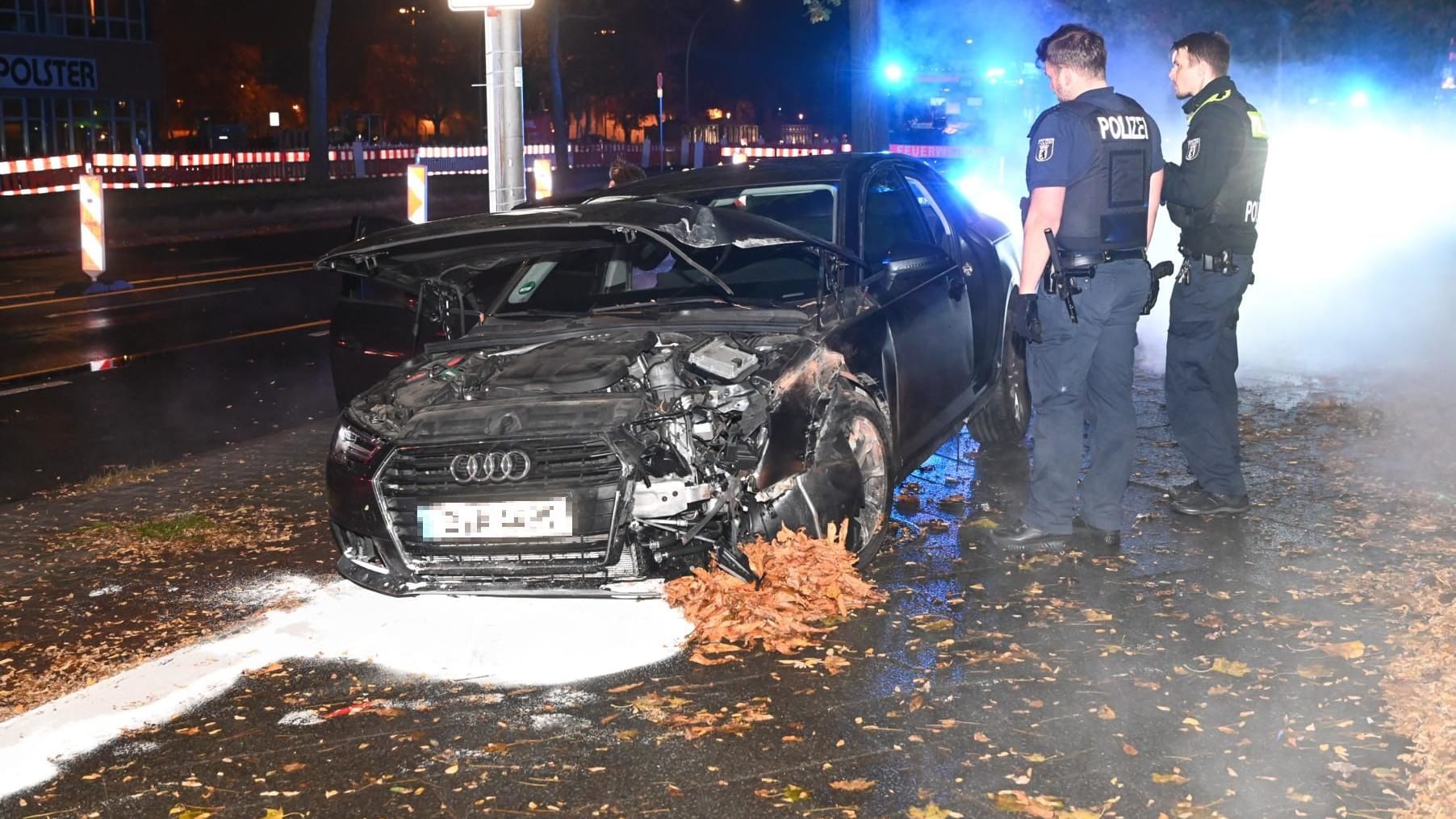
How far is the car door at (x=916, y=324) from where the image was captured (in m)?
5.98

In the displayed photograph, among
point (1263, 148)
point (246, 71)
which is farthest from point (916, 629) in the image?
point (246, 71)

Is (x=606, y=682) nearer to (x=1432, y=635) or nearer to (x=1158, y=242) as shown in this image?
(x=1432, y=635)

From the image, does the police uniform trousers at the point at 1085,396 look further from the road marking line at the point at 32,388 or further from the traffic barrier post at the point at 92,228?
the traffic barrier post at the point at 92,228

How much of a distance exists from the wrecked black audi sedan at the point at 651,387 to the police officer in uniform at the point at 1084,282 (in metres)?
0.56

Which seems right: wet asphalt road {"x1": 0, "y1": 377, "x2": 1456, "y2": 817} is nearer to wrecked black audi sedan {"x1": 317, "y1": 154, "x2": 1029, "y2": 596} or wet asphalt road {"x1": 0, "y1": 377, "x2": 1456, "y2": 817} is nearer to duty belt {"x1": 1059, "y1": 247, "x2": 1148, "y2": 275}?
wrecked black audi sedan {"x1": 317, "y1": 154, "x2": 1029, "y2": 596}

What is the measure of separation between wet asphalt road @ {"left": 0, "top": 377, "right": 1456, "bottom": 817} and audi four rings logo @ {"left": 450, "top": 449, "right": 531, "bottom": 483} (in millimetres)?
686

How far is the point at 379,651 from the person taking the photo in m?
5.01

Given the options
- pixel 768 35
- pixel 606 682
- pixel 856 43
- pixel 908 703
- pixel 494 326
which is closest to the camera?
pixel 908 703

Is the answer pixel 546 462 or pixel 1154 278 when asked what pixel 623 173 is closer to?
pixel 1154 278

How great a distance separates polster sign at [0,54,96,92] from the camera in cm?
4206

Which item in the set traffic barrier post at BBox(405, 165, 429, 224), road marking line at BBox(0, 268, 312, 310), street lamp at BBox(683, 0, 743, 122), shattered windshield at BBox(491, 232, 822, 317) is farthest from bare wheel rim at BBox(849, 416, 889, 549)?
street lamp at BBox(683, 0, 743, 122)

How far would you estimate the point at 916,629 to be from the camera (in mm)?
5000

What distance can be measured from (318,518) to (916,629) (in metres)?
3.27

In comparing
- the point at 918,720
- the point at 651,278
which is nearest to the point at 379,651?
the point at 918,720
